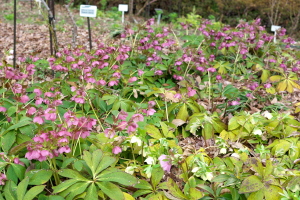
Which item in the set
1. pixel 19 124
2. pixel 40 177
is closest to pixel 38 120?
pixel 19 124

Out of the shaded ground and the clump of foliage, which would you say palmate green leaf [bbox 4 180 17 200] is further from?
the shaded ground

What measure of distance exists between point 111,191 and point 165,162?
328 mm

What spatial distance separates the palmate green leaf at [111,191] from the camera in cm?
125

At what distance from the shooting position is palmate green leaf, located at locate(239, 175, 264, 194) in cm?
121

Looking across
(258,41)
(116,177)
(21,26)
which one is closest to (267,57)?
(258,41)

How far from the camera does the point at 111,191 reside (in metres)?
1.27

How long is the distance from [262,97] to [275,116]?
75cm

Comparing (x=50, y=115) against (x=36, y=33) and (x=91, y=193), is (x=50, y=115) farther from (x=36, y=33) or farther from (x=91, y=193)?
(x=36, y=33)

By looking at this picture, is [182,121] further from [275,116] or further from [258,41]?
[258,41]

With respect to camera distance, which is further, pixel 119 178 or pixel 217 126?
pixel 217 126

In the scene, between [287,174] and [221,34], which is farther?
[221,34]

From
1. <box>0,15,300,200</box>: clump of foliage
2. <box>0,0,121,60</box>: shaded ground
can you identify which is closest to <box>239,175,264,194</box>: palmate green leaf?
<box>0,15,300,200</box>: clump of foliage

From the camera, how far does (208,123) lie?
77.5 inches

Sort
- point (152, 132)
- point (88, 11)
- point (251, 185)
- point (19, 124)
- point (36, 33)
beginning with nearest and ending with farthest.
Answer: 1. point (251, 185)
2. point (19, 124)
3. point (152, 132)
4. point (88, 11)
5. point (36, 33)
